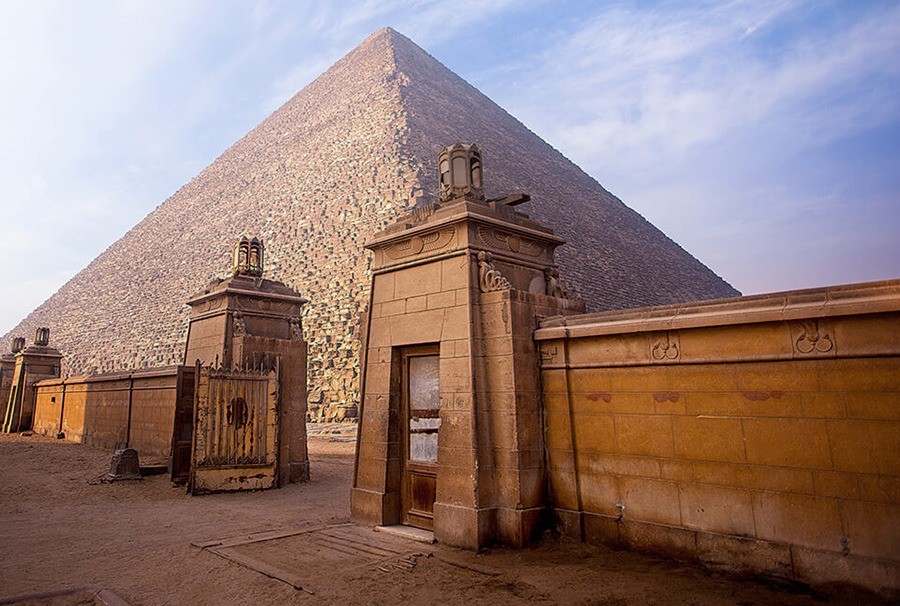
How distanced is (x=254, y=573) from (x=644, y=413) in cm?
309

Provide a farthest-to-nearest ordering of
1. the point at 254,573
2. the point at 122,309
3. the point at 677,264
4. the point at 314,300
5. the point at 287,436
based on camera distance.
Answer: the point at 677,264 < the point at 122,309 < the point at 314,300 < the point at 287,436 < the point at 254,573

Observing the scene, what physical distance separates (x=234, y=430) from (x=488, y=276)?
5.16 meters

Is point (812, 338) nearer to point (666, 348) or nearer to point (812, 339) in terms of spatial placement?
point (812, 339)

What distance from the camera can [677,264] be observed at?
233ft

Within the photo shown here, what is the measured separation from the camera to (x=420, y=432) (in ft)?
17.7

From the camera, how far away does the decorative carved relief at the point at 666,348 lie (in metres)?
4.13

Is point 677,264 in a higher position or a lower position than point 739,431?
higher

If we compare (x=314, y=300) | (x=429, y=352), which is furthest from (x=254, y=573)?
(x=314, y=300)

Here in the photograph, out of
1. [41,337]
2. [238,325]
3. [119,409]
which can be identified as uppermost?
[41,337]

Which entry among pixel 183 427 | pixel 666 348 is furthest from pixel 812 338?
pixel 183 427

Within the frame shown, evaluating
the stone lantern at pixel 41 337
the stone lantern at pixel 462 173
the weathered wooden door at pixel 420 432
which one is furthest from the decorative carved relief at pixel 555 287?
the stone lantern at pixel 41 337

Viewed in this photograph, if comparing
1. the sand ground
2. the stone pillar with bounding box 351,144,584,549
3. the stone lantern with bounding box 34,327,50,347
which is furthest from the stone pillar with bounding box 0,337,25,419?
the stone pillar with bounding box 351,144,584,549

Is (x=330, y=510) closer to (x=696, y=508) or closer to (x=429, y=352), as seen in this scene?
(x=429, y=352)

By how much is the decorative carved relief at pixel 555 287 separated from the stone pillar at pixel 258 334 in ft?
16.8
